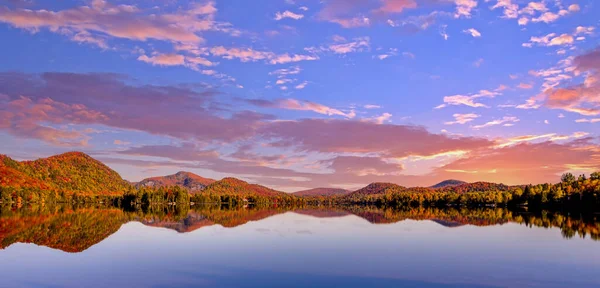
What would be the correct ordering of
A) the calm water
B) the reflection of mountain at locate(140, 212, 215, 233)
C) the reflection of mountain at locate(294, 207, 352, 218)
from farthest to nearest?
the reflection of mountain at locate(294, 207, 352, 218) < the reflection of mountain at locate(140, 212, 215, 233) < the calm water

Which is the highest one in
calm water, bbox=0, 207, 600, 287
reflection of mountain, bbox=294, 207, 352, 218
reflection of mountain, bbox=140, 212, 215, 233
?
reflection of mountain, bbox=140, 212, 215, 233

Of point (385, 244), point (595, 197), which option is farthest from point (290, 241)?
point (595, 197)

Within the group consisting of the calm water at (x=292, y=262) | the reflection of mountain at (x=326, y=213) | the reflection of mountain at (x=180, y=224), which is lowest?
the reflection of mountain at (x=326, y=213)

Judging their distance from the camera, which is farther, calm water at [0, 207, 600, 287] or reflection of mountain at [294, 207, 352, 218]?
reflection of mountain at [294, 207, 352, 218]

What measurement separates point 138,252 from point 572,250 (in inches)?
1421

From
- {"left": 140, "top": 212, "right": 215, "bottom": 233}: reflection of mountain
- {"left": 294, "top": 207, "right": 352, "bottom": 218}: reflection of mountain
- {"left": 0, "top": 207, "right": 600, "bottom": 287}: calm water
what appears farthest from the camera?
{"left": 294, "top": 207, "right": 352, "bottom": 218}: reflection of mountain

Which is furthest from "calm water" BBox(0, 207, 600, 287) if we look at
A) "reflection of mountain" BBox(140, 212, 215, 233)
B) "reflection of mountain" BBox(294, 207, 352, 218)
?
"reflection of mountain" BBox(294, 207, 352, 218)

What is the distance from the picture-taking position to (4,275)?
24156 millimetres

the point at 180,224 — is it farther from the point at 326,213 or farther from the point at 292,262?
the point at 326,213

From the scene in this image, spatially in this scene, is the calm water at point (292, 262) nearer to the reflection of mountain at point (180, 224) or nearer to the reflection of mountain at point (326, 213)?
the reflection of mountain at point (180, 224)

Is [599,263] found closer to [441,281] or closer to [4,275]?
[441,281]

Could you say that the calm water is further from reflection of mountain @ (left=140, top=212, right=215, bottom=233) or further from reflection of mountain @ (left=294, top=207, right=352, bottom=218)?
reflection of mountain @ (left=294, top=207, right=352, bottom=218)

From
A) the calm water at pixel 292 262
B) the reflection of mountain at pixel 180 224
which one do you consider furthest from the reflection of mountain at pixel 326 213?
the calm water at pixel 292 262

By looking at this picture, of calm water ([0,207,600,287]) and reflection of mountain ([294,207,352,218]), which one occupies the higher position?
calm water ([0,207,600,287])
